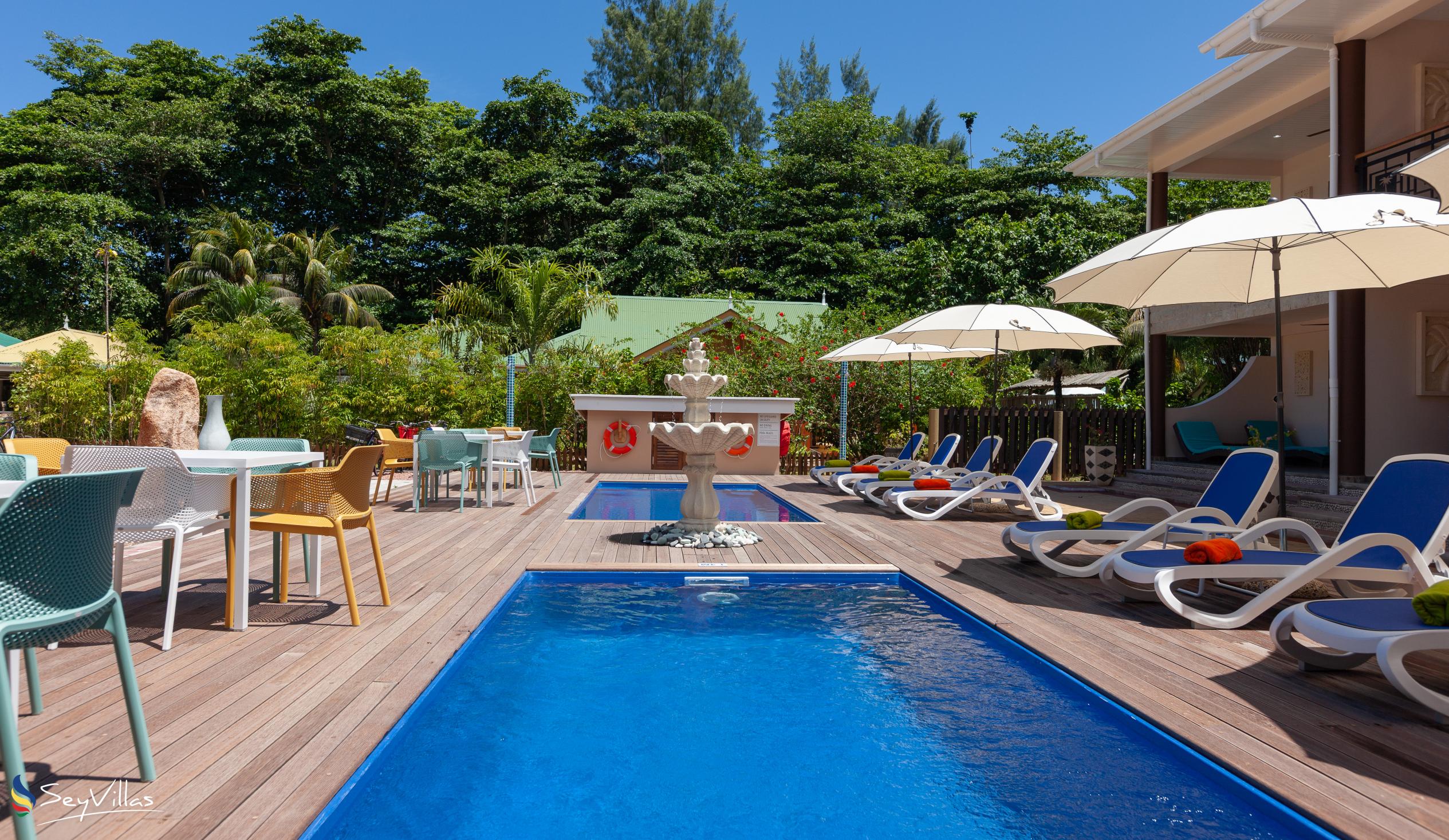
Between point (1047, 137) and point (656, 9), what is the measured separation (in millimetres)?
19344

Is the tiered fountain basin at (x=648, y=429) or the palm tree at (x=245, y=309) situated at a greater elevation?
the palm tree at (x=245, y=309)

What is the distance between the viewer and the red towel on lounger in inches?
373

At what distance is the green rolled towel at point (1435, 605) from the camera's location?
3.05 meters

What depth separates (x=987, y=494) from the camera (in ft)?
29.8

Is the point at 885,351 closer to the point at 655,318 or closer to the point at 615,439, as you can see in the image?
the point at 615,439

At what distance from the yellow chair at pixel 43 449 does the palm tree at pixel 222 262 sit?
27.8 m

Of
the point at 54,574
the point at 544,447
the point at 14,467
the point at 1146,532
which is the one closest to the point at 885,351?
the point at 544,447

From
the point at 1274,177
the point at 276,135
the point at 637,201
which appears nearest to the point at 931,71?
the point at 637,201

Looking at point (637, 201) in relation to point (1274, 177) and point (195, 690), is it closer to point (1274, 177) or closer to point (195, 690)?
point (1274, 177)

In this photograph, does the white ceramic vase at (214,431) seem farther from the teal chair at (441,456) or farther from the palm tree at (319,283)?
the palm tree at (319,283)

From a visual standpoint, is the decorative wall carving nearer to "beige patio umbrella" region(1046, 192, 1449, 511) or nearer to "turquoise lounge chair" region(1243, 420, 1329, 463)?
"turquoise lounge chair" region(1243, 420, 1329, 463)

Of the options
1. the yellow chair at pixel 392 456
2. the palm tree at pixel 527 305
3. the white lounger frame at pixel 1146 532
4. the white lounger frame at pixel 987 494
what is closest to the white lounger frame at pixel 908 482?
the white lounger frame at pixel 987 494

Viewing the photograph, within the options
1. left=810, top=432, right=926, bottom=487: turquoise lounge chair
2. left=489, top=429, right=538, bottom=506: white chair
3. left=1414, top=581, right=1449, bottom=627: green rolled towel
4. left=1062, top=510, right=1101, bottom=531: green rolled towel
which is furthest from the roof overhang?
left=489, top=429, right=538, bottom=506: white chair

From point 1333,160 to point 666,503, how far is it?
8.75m
